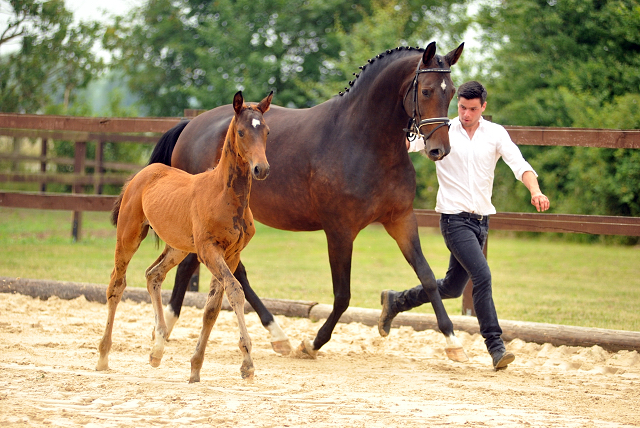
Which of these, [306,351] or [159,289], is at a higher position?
[159,289]

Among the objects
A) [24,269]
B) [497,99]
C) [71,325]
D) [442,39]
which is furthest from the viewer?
[442,39]

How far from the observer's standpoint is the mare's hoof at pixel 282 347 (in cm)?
490

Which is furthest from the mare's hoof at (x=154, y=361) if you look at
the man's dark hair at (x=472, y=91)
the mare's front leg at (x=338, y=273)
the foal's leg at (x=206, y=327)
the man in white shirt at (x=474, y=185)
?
the man's dark hair at (x=472, y=91)

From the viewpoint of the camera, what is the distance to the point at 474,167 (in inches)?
181

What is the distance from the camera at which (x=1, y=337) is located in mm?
4922

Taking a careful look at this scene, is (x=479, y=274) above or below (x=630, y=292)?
above

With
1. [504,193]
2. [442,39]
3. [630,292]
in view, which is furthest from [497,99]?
[630,292]

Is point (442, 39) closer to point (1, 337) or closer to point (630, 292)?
point (630, 292)

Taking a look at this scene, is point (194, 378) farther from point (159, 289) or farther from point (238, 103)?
point (238, 103)

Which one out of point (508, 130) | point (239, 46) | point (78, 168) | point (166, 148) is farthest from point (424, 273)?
point (239, 46)

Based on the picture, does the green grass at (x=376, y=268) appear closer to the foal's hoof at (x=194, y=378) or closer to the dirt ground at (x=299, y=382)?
the dirt ground at (x=299, y=382)

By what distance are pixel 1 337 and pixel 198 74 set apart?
17040mm

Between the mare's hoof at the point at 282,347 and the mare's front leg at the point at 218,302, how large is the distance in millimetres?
1116

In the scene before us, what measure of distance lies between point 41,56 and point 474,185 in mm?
13143
